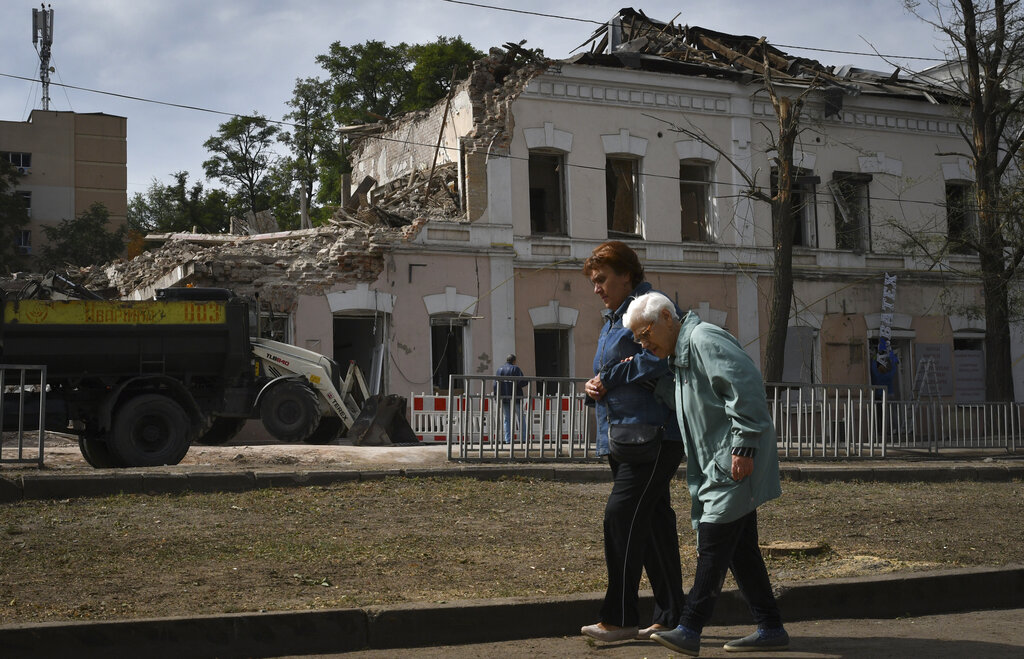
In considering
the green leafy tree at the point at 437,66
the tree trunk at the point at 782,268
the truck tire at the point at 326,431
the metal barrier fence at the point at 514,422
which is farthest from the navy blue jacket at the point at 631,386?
the green leafy tree at the point at 437,66

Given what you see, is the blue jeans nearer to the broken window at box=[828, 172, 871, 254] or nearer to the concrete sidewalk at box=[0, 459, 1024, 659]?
the concrete sidewalk at box=[0, 459, 1024, 659]

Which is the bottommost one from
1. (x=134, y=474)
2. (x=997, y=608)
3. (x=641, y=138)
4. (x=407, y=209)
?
(x=997, y=608)

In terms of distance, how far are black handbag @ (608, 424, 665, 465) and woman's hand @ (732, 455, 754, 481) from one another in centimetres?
56

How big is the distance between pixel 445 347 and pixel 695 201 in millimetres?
7540

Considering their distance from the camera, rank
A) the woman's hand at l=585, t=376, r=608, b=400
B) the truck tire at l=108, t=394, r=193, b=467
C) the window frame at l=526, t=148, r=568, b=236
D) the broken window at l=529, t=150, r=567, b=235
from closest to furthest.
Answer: the woman's hand at l=585, t=376, r=608, b=400 → the truck tire at l=108, t=394, r=193, b=467 → the window frame at l=526, t=148, r=568, b=236 → the broken window at l=529, t=150, r=567, b=235

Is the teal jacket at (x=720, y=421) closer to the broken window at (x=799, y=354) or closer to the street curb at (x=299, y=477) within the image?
the street curb at (x=299, y=477)

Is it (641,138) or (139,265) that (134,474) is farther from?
(641,138)

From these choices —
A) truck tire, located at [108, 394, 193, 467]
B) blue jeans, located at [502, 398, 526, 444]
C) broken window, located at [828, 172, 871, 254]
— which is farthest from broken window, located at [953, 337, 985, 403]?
truck tire, located at [108, 394, 193, 467]

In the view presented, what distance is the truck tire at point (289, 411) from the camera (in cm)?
1612

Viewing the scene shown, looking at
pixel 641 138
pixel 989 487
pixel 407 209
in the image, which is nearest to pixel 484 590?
pixel 989 487

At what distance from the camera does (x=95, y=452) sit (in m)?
14.6

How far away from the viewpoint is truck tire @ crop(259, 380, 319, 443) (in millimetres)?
16125

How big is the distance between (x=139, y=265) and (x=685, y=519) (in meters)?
17.6

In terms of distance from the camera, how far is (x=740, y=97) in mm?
27156
